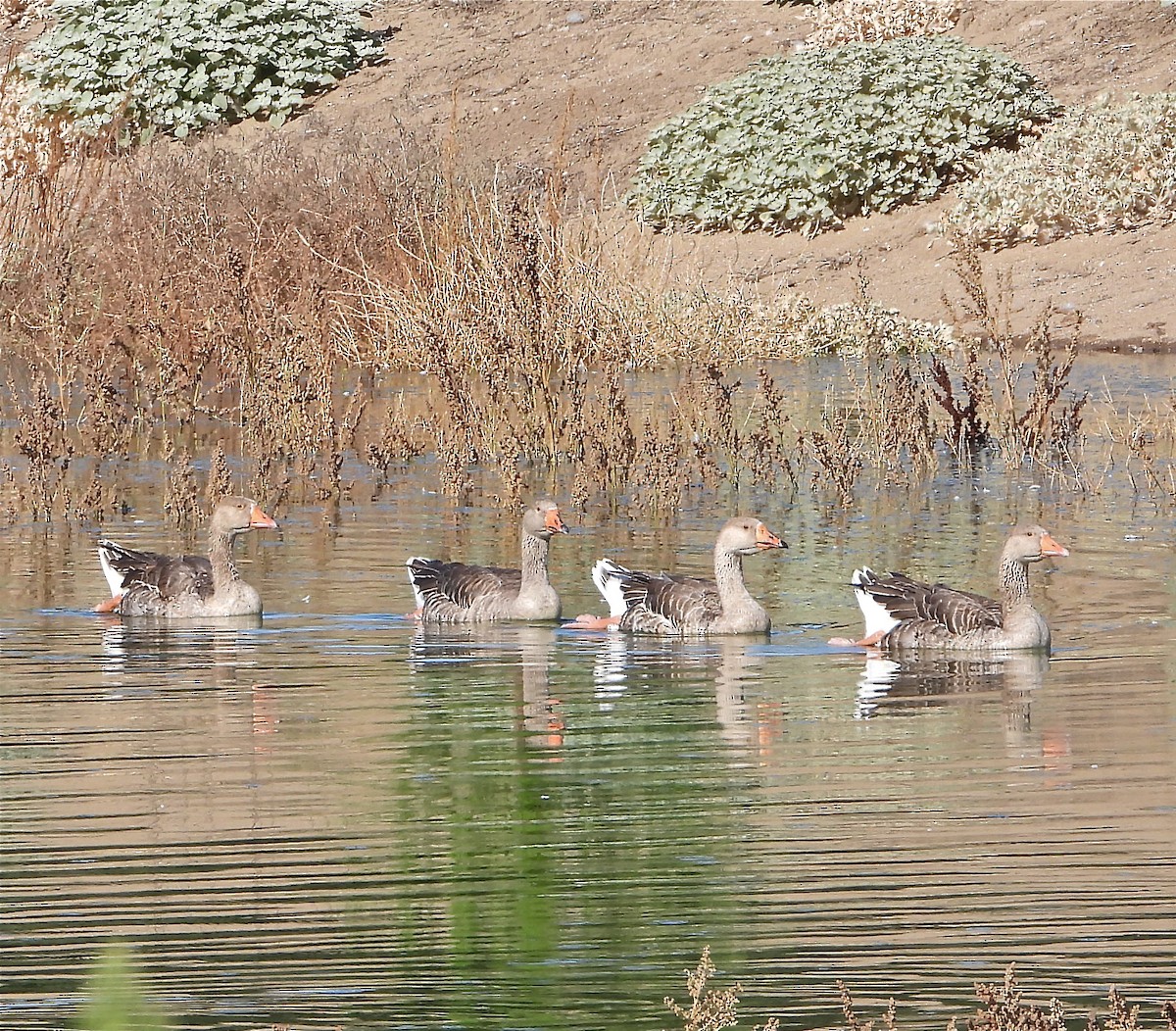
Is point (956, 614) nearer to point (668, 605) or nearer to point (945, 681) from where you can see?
point (945, 681)

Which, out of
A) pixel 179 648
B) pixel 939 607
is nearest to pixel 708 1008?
pixel 939 607

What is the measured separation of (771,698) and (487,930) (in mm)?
4547

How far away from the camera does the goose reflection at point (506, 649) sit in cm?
1179

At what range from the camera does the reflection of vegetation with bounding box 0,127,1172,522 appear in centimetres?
1948

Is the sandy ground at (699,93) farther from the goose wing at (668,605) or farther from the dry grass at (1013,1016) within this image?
the dry grass at (1013,1016)

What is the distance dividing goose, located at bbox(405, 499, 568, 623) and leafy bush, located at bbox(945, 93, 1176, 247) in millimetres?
17416

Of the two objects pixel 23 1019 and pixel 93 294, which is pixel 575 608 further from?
pixel 93 294

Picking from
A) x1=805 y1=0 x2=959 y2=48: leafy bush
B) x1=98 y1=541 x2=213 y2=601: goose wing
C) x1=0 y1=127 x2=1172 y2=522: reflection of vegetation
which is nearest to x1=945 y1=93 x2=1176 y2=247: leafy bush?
x1=0 y1=127 x2=1172 y2=522: reflection of vegetation

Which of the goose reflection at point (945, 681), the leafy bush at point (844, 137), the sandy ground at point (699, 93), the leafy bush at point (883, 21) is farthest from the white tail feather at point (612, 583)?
the leafy bush at point (883, 21)

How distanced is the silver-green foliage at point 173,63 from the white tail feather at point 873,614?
30841mm

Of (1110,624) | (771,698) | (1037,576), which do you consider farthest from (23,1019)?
(1037,576)

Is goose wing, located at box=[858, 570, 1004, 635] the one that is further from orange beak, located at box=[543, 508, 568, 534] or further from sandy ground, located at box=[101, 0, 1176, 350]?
sandy ground, located at box=[101, 0, 1176, 350]

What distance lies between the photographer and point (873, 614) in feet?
43.3

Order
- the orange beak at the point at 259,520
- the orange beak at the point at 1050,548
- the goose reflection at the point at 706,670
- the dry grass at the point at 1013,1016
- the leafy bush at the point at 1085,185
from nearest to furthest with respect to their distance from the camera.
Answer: the dry grass at the point at 1013,1016
the goose reflection at the point at 706,670
the orange beak at the point at 1050,548
the orange beak at the point at 259,520
the leafy bush at the point at 1085,185
